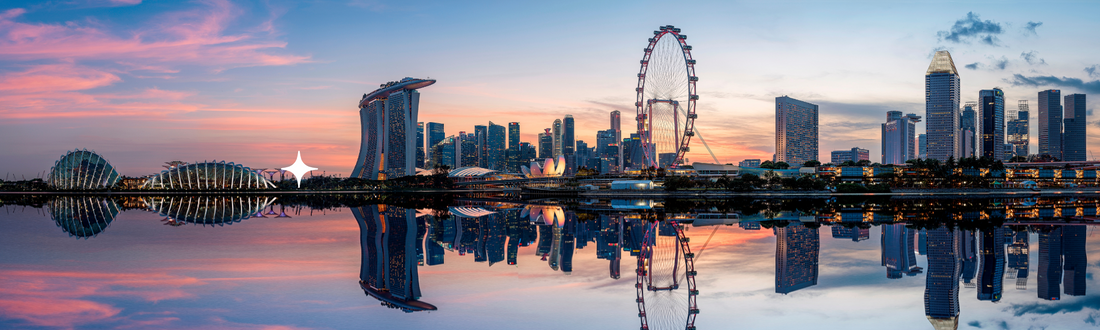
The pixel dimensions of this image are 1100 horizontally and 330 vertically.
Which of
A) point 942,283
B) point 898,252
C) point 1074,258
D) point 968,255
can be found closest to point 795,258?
point 942,283

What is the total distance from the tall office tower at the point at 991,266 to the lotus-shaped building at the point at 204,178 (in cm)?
11401

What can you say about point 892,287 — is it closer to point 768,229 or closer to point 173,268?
point 768,229

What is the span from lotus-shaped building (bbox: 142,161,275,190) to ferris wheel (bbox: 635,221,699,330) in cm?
10608

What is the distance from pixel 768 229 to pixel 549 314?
22372 millimetres

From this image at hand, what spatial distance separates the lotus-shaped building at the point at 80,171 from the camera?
11125 centimetres

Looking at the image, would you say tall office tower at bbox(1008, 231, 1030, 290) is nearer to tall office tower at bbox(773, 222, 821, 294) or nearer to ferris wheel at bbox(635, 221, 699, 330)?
tall office tower at bbox(773, 222, 821, 294)

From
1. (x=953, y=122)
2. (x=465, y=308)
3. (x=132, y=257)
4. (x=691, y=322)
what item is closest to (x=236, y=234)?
(x=132, y=257)

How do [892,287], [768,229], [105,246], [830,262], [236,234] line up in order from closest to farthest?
[892,287], [830,262], [105,246], [236,234], [768,229]

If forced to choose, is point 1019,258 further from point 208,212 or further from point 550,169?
point 550,169

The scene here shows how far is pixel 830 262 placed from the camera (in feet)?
67.3

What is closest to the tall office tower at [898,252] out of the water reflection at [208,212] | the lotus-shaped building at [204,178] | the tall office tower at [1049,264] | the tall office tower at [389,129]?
the tall office tower at [1049,264]

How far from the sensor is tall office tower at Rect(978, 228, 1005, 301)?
52.6ft

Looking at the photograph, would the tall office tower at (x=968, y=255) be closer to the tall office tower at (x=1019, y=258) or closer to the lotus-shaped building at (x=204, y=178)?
the tall office tower at (x=1019, y=258)

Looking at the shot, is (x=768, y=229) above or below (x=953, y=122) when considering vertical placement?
below
